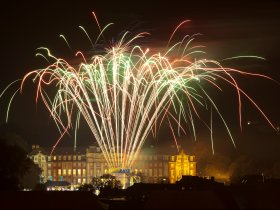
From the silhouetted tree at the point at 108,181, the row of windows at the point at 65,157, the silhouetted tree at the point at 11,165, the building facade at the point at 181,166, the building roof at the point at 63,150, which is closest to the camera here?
the silhouetted tree at the point at 11,165

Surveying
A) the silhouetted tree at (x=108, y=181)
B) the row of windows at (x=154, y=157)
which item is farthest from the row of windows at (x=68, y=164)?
the silhouetted tree at (x=108, y=181)

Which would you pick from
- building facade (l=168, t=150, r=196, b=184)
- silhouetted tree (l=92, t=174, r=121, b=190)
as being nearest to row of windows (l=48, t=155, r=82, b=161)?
building facade (l=168, t=150, r=196, b=184)

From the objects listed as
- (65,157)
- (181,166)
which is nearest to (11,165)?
(181,166)

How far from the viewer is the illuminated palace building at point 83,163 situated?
491 ft

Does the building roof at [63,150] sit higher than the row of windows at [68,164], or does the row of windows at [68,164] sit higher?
the building roof at [63,150]

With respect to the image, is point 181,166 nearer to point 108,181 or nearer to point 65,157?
point 65,157

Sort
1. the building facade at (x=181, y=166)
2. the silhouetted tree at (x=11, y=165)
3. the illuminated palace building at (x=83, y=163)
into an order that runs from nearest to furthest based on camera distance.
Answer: the silhouetted tree at (x=11, y=165), the building facade at (x=181, y=166), the illuminated palace building at (x=83, y=163)

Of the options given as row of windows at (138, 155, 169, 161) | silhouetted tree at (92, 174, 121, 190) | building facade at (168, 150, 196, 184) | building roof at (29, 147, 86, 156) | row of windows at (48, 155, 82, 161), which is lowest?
silhouetted tree at (92, 174, 121, 190)

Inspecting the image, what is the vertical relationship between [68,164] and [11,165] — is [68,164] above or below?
above

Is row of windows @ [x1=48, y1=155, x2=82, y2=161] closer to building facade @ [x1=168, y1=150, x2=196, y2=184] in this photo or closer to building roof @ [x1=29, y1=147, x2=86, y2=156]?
building roof @ [x1=29, y1=147, x2=86, y2=156]

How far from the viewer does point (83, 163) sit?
506 ft

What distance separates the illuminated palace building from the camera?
149800mm

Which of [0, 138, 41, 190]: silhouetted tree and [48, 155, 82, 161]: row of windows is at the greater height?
[48, 155, 82, 161]: row of windows

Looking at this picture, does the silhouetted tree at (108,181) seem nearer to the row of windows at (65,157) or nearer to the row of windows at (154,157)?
the row of windows at (154,157)
